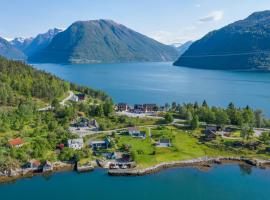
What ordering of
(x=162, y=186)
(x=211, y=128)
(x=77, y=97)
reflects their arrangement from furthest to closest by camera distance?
(x=77, y=97) → (x=211, y=128) → (x=162, y=186)

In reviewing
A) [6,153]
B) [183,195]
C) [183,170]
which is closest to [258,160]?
[183,170]

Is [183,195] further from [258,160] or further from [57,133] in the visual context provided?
[57,133]

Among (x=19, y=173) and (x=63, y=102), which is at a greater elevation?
(x=63, y=102)

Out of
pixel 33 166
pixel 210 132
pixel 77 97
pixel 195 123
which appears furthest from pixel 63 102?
pixel 210 132

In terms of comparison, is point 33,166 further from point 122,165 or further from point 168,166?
point 168,166

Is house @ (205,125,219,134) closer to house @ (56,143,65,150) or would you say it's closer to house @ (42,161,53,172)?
house @ (56,143,65,150)

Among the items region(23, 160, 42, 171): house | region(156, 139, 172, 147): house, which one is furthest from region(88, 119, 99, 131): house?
region(23, 160, 42, 171): house

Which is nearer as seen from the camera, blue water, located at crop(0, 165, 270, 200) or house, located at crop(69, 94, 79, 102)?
blue water, located at crop(0, 165, 270, 200)
